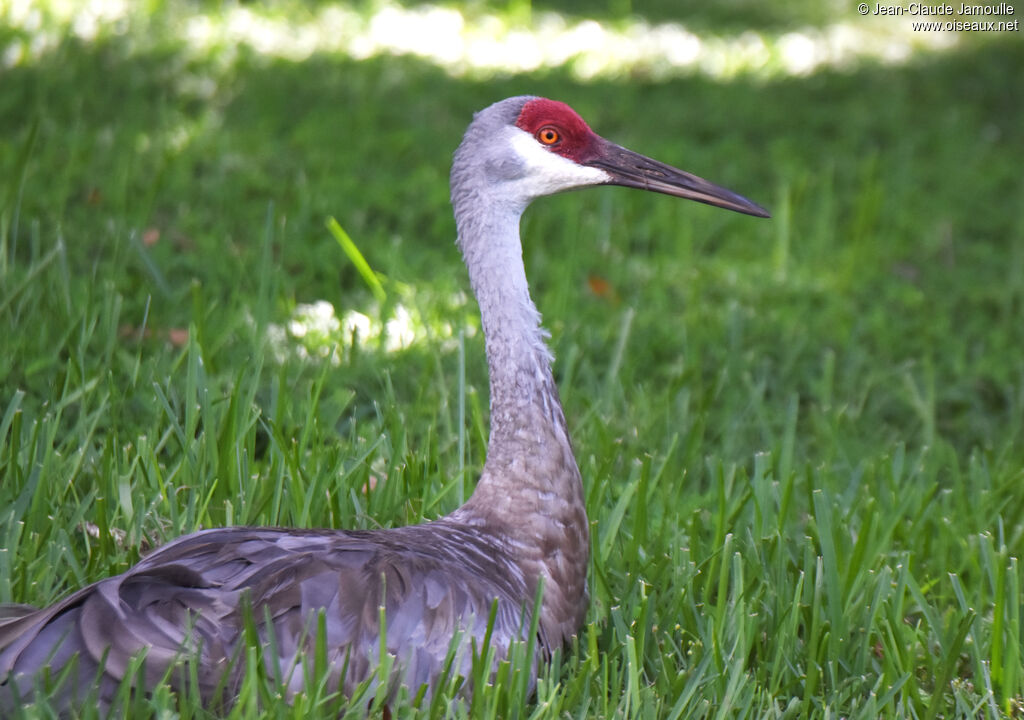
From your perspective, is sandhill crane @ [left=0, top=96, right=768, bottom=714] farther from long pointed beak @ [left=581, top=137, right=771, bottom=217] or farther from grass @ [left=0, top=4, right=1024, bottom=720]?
grass @ [left=0, top=4, right=1024, bottom=720]

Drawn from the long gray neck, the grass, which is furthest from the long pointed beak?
the grass

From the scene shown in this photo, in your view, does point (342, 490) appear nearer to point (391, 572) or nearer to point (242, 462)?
point (242, 462)

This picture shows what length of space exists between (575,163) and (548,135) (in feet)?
0.33

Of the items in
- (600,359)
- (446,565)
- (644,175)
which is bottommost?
(446,565)

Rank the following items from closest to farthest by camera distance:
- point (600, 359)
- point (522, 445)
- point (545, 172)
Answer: point (522, 445)
point (545, 172)
point (600, 359)

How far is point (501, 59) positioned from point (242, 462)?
5354 mm

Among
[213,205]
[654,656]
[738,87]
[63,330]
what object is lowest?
[654,656]

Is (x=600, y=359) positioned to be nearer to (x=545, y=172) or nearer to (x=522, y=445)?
(x=545, y=172)

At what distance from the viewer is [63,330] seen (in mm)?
3791

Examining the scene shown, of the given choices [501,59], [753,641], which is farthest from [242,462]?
[501,59]

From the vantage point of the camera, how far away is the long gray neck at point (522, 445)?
9.57 ft

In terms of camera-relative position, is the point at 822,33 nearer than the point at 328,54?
No

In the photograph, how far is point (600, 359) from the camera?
4.65 m

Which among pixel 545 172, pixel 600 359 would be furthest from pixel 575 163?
pixel 600 359
